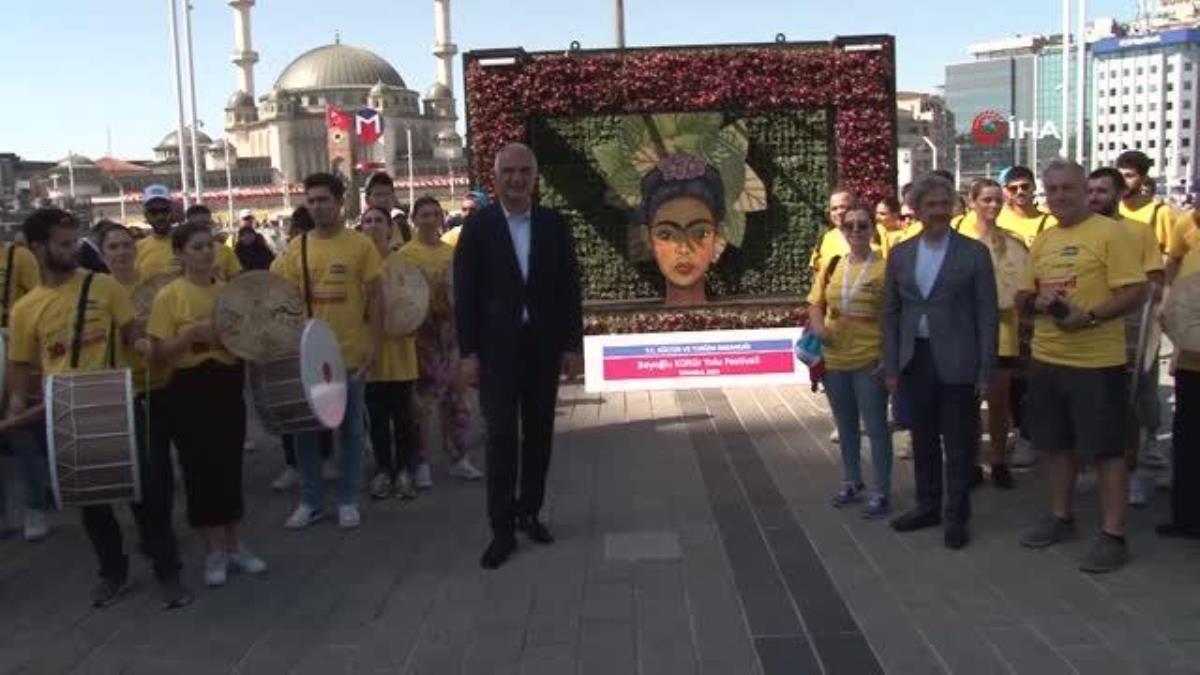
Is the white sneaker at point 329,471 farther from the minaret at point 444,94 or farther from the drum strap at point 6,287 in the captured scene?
the minaret at point 444,94

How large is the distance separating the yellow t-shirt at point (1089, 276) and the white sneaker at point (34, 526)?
5.36m

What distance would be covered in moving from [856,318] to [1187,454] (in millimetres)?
1709

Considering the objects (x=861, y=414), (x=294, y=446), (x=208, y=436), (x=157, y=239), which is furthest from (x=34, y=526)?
(x=861, y=414)

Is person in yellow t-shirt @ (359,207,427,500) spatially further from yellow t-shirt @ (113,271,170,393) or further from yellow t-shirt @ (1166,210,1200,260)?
yellow t-shirt @ (1166,210,1200,260)

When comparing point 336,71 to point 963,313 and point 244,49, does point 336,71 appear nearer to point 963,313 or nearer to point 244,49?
point 244,49

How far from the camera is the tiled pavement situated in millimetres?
4320

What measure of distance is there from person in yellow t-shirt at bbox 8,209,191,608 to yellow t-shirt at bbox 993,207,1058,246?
16.0ft

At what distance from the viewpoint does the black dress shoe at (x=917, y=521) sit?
5844mm

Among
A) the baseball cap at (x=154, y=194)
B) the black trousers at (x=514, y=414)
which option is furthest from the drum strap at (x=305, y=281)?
the baseball cap at (x=154, y=194)

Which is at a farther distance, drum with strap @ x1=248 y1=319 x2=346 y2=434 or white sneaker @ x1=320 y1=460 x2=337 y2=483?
white sneaker @ x1=320 y1=460 x2=337 y2=483

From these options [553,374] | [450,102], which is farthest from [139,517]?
[450,102]

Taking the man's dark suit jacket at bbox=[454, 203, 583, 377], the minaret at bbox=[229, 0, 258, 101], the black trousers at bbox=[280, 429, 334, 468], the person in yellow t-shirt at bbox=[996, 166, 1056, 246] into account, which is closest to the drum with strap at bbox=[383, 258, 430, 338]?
the black trousers at bbox=[280, 429, 334, 468]

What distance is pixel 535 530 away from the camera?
5.88m

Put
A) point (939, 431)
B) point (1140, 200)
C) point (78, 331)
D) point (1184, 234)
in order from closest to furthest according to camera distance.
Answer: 1. point (78, 331)
2. point (939, 431)
3. point (1184, 234)
4. point (1140, 200)
